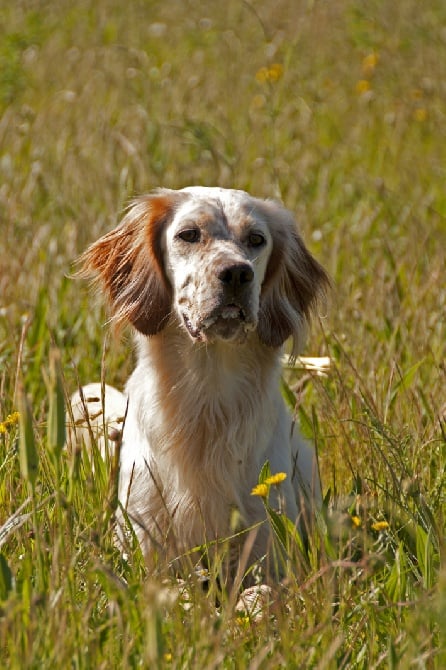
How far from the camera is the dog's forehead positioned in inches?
119

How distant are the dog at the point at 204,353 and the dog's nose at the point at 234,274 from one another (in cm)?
2

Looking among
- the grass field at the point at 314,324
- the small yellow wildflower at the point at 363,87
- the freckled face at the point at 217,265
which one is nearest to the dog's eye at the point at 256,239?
the freckled face at the point at 217,265

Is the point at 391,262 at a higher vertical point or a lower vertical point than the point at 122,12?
lower

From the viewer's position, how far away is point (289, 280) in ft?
10.8

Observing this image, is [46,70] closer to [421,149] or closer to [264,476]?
[421,149]

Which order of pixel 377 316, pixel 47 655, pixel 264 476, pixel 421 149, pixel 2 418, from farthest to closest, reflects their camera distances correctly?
pixel 421 149 < pixel 377 316 < pixel 2 418 < pixel 264 476 < pixel 47 655

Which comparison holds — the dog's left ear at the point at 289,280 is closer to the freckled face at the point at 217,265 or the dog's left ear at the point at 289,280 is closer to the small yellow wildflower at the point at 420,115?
the freckled face at the point at 217,265

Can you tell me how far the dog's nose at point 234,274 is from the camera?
2.79 m

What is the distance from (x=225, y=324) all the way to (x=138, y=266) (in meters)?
0.46

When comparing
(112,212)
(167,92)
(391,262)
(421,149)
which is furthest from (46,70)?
(391,262)

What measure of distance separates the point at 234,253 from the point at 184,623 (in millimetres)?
1087

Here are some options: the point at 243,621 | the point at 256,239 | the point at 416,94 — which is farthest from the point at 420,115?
the point at 243,621

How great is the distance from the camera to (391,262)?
4285 mm

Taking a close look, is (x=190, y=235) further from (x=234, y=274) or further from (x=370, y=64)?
(x=370, y=64)
